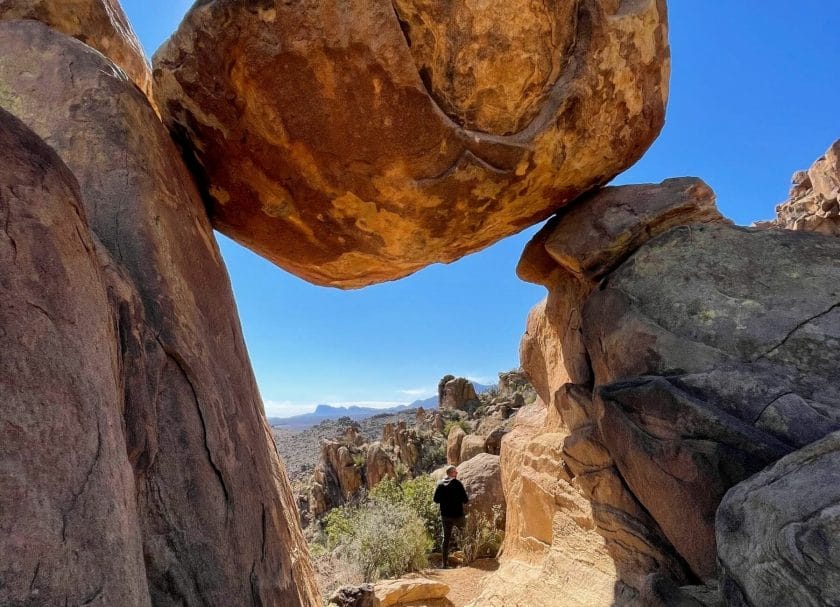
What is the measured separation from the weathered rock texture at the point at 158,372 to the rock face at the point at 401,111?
0.42m

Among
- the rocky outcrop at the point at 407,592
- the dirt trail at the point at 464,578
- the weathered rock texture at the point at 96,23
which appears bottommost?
the dirt trail at the point at 464,578

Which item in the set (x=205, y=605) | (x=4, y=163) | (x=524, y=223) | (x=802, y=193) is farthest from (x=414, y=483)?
(x=802, y=193)

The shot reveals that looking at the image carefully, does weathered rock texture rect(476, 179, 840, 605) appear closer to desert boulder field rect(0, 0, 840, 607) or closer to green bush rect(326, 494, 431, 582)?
desert boulder field rect(0, 0, 840, 607)

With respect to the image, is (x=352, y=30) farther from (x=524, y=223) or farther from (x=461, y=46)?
(x=524, y=223)

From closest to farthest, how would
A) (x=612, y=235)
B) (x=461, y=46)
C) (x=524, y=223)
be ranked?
(x=461, y=46), (x=612, y=235), (x=524, y=223)

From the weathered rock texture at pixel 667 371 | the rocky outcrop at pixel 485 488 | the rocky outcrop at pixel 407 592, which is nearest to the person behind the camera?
the weathered rock texture at pixel 667 371

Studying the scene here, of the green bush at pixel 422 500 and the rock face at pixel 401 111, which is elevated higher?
the rock face at pixel 401 111

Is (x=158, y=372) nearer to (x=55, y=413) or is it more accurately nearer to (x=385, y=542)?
(x=55, y=413)

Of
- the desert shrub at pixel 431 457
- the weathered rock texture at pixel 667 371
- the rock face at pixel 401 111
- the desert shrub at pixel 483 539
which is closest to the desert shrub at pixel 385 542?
the desert shrub at pixel 483 539

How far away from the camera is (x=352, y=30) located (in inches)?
102

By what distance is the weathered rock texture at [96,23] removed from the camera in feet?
9.87

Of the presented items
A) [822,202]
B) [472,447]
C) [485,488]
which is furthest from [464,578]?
[822,202]

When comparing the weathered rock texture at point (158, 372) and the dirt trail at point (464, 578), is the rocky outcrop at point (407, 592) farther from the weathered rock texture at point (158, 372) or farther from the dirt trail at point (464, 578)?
the weathered rock texture at point (158, 372)

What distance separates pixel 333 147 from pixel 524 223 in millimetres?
1639
